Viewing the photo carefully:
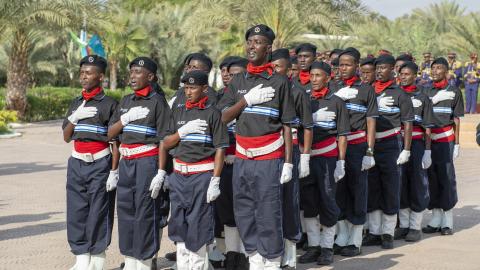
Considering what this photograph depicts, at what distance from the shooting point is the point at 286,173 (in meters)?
6.73

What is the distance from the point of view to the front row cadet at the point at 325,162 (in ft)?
27.1

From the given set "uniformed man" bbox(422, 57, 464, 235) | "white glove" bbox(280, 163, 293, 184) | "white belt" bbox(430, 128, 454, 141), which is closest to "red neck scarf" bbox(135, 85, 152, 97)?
"white glove" bbox(280, 163, 293, 184)

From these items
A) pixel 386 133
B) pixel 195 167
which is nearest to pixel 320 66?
pixel 386 133

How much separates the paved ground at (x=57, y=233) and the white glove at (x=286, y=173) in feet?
5.60

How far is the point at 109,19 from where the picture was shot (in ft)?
83.5

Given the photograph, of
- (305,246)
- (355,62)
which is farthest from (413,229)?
(355,62)

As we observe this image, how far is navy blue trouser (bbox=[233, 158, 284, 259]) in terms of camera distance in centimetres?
671

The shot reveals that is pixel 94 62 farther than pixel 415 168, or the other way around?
pixel 415 168

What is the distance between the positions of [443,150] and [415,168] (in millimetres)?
690

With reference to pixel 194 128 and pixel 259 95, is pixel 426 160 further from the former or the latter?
pixel 194 128

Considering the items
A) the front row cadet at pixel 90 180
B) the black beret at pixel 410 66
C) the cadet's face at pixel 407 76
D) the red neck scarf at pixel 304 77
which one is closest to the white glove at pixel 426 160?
the cadet's face at pixel 407 76

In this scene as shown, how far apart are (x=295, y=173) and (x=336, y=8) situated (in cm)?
2012

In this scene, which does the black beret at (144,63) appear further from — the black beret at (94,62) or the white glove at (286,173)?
the white glove at (286,173)

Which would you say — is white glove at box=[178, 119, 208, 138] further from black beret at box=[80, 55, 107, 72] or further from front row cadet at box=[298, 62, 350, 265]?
front row cadet at box=[298, 62, 350, 265]
